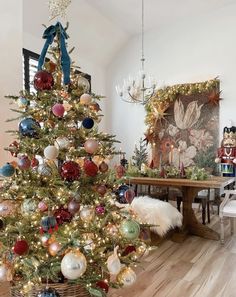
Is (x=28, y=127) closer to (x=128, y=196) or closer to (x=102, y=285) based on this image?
(x=128, y=196)

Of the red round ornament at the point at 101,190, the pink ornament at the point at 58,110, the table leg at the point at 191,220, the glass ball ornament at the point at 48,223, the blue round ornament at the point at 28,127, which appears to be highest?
the pink ornament at the point at 58,110

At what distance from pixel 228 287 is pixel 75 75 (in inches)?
84.0

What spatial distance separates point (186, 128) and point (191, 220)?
8.00 ft

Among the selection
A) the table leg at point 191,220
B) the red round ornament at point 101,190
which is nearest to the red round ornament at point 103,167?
the red round ornament at point 101,190

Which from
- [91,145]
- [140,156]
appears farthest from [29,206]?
[140,156]

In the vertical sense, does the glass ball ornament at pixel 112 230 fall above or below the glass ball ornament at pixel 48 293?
above

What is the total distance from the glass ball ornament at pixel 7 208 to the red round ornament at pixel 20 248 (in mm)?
239

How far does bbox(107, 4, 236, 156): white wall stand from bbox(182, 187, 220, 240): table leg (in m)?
2.23

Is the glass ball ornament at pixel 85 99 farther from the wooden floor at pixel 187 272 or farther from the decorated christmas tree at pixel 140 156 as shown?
the decorated christmas tree at pixel 140 156

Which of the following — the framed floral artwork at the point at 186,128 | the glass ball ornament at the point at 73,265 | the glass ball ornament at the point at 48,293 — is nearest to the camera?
the glass ball ornament at the point at 73,265

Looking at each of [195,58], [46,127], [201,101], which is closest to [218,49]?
[195,58]

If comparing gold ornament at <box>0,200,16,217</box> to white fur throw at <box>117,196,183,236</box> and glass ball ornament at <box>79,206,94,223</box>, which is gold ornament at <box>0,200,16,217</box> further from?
white fur throw at <box>117,196,183,236</box>

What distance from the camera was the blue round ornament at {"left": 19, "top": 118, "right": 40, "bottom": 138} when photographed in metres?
1.81

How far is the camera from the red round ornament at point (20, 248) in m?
1.63
